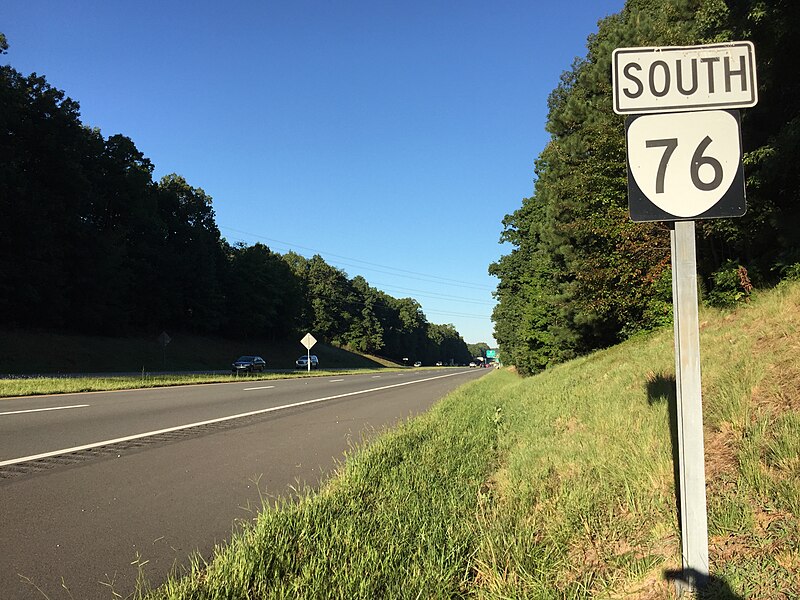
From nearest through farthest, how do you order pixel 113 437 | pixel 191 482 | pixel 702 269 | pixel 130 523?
pixel 130 523, pixel 191 482, pixel 113 437, pixel 702 269

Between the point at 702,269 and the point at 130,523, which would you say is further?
the point at 702,269

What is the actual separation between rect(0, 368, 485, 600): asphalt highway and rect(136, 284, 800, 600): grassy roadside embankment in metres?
0.74

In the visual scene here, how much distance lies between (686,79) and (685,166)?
49cm

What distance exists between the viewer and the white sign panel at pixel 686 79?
9.39 feet

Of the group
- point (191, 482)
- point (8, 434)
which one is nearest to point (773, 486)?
point (191, 482)

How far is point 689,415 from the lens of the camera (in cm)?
272

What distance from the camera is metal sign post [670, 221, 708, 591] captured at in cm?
267

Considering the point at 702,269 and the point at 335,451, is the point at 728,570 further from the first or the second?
the point at 702,269

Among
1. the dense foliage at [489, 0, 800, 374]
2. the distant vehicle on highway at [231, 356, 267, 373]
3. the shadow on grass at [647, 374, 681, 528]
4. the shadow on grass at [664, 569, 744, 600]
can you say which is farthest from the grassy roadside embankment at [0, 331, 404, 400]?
the shadow on grass at [664, 569, 744, 600]

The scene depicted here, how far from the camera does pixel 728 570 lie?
107 inches

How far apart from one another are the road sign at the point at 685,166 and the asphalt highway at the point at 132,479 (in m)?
3.82

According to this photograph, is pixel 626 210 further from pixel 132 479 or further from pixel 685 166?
pixel 132 479

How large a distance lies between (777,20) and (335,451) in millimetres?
9362

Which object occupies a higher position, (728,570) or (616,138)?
(616,138)
